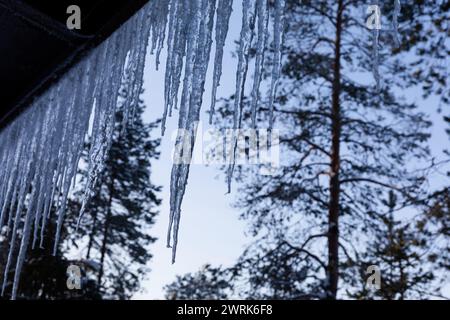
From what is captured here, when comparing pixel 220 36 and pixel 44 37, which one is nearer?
pixel 44 37

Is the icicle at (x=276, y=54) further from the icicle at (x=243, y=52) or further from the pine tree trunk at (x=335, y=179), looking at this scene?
the pine tree trunk at (x=335, y=179)

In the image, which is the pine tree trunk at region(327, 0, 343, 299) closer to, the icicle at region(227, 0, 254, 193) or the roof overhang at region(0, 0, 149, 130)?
the icicle at region(227, 0, 254, 193)

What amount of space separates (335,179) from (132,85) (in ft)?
27.3

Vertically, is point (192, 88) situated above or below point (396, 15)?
below

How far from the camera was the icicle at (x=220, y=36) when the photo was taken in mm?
1609

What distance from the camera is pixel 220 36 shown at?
1.74 metres

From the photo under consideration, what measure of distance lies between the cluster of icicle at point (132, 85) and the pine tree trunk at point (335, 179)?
7373 millimetres

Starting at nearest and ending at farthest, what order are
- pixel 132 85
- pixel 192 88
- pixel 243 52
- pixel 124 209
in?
pixel 243 52
pixel 192 88
pixel 132 85
pixel 124 209

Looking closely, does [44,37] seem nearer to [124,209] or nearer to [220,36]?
[220,36]

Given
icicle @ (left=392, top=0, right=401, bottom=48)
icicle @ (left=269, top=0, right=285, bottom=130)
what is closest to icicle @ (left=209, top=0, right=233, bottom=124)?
icicle @ (left=269, top=0, right=285, bottom=130)

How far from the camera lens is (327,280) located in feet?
29.7

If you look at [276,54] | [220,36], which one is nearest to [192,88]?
[220,36]
